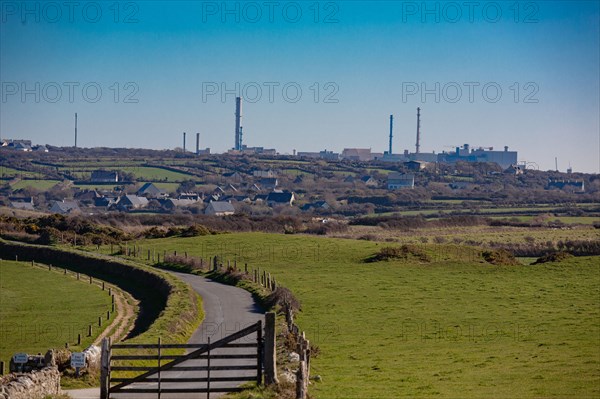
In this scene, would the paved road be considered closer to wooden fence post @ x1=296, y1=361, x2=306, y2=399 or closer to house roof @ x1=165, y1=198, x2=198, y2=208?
wooden fence post @ x1=296, y1=361, x2=306, y2=399

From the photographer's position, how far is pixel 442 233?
4067 inches

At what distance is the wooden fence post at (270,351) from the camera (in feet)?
74.1

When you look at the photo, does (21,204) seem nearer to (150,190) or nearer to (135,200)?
(135,200)

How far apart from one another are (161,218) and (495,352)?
91.5 metres

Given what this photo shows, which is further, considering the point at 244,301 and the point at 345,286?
the point at 345,286

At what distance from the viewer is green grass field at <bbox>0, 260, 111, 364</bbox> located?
40.5 m

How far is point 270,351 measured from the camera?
22.8m

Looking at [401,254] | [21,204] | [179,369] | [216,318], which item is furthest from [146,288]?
[21,204]

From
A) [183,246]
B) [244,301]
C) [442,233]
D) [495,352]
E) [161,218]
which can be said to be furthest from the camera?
[161,218]

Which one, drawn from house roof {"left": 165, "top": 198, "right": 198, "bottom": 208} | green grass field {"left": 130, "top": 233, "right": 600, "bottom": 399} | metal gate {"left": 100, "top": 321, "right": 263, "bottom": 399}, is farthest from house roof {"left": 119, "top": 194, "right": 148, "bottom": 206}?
metal gate {"left": 100, "top": 321, "right": 263, "bottom": 399}

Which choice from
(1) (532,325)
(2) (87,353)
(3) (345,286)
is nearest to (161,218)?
(3) (345,286)

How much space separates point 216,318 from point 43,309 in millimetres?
11847

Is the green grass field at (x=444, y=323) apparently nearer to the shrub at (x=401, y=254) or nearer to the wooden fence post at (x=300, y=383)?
the shrub at (x=401, y=254)

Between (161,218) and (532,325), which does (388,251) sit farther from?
(161,218)
